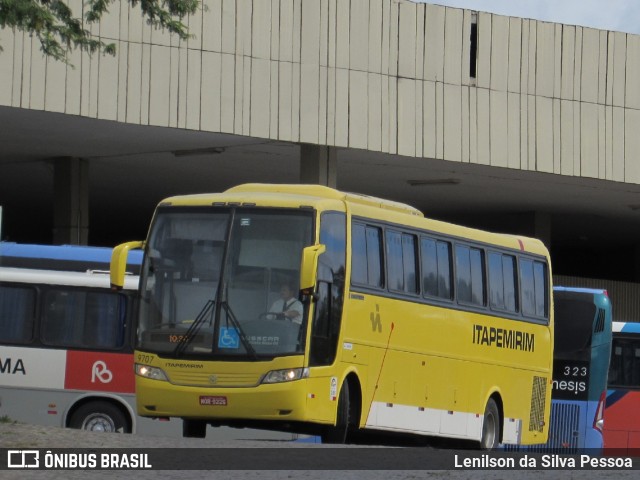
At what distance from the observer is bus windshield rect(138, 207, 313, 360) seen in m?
18.7

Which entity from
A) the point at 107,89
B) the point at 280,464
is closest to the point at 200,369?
the point at 280,464

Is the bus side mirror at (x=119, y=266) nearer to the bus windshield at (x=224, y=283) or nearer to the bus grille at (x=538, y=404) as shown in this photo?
the bus windshield at (x=224, y=283)

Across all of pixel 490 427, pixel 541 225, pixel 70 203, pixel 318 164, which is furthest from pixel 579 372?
pixel 541 225

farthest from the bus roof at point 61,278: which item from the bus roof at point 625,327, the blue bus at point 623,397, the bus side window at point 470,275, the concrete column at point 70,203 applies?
the concrete column at point 70,203

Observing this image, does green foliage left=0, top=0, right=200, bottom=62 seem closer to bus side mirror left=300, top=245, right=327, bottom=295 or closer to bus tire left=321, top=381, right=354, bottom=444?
bus side mirror left=300, top=245, right=327, bottom=295

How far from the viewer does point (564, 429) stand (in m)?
29.2

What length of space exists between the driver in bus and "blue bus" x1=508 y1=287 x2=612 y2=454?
11.5 meters

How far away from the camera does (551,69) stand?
3534 cm

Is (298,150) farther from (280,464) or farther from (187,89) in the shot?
(280,464)

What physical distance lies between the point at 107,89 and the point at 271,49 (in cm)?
359

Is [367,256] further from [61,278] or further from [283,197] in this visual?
[61,278]

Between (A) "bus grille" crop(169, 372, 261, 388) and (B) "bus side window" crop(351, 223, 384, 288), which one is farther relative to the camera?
(B) "bus side window" crop(351, 223, 384, 288)

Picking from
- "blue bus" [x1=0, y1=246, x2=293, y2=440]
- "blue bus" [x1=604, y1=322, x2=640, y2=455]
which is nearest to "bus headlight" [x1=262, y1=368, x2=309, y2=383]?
"blue bus" [x1=0, y1=246, x2=293, y2=440]
